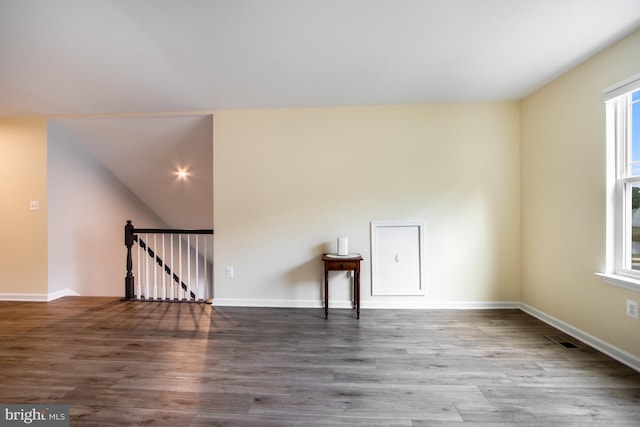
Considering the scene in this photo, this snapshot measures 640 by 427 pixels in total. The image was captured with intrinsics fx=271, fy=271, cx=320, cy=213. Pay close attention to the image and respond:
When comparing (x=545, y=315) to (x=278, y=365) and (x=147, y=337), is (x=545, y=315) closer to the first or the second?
(x=278, y=365)

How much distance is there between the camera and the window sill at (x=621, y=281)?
1907mm

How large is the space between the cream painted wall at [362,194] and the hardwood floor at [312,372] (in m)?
0.45

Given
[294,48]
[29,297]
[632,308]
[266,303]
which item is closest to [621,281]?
[632,308]

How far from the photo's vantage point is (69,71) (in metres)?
2.41

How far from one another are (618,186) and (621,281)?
2.37 feet

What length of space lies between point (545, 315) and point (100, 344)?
4.18 metres

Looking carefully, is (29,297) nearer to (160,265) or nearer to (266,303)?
(160,265)

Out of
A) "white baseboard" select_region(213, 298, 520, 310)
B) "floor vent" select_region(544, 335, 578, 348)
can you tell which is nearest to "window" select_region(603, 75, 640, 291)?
"floor vent" select_region(544, 335, 578, 348)

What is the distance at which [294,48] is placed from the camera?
6.93 ft

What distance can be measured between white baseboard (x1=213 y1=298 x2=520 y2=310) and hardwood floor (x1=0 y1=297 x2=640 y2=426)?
0.74 feet

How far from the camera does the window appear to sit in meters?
2.01

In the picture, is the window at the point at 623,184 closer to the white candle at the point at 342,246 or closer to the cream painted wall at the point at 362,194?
the cream painted wall at the point at 362,194

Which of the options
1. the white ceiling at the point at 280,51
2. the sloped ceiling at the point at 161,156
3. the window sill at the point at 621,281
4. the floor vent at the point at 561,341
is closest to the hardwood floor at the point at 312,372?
the floor vent at the point at 561,341

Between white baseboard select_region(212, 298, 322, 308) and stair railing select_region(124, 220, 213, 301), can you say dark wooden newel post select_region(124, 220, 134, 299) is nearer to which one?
stair railing select_region(124, 220, 213, 301)
